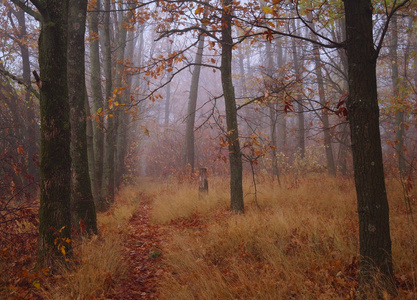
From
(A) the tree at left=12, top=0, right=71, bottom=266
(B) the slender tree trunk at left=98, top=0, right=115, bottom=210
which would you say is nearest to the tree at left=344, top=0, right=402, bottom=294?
(A) the tree at left=12, top=0, right=71, bottom=266

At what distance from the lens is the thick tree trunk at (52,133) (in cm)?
381

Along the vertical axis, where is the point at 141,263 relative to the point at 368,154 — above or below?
below

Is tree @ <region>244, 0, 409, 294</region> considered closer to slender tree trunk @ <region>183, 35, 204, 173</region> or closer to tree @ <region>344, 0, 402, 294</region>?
tree @ <region>344, 0, 402, 294</region>

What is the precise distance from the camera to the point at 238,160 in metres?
6.56

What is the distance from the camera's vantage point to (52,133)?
384cm

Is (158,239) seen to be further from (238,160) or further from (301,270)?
(301,270)

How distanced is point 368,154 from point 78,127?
5042 mm

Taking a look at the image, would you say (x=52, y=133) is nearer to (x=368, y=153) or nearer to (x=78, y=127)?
(x=78, y=127)

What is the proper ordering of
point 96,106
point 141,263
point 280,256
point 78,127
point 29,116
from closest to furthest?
point 280,256
point 141,263
point 78,127
point 96,106
point 29,116

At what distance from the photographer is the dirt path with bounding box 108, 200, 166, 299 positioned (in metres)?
3.74

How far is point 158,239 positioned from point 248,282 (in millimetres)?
3197

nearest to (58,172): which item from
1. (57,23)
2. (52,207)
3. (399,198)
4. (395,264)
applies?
(52,207)

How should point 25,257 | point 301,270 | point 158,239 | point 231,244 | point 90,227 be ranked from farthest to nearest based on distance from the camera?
point 158,239 → point 90,227 → point 231,244 → point 25,257 → point 301,270

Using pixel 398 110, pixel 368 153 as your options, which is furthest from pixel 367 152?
pixel 398 110
